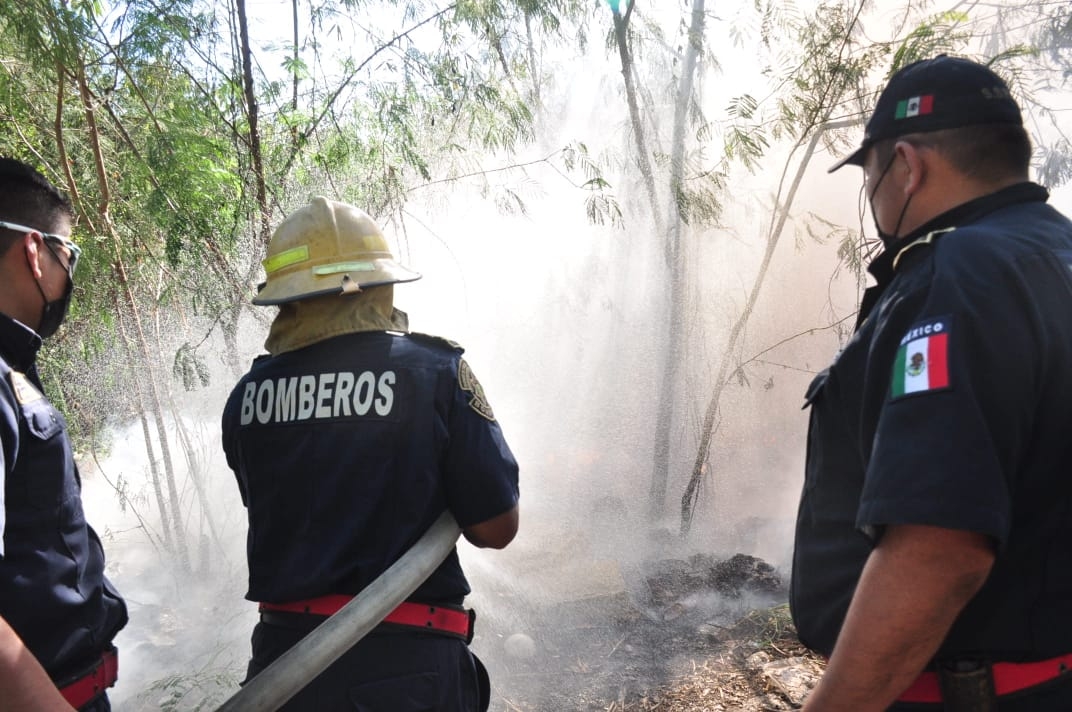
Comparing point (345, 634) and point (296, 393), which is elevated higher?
point (296, 393)

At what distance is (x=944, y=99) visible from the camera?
1383mm

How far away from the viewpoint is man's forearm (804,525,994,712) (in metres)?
1.12

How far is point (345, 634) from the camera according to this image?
1723 mm

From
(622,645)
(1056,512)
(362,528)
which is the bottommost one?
(622,645)

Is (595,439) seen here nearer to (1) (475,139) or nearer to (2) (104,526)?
(1) (475,139)

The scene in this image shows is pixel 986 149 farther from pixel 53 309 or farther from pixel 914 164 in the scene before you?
pixel 53 309

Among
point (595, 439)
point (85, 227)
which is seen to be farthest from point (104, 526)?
point (595, 439)

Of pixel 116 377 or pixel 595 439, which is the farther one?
pixel 595 439

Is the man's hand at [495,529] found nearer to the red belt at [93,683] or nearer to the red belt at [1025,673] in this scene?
the red belt at [93,683]

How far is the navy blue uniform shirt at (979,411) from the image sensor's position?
1.12 metres

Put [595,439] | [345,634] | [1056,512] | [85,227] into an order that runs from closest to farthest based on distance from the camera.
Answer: [1056,512] < [345,634] < [85,227] < [595,439]

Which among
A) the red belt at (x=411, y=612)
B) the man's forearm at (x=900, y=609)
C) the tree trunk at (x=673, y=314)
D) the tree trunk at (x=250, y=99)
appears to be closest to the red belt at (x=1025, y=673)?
the man's forearm at (x=900, y=609)

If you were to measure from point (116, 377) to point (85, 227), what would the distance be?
174cm

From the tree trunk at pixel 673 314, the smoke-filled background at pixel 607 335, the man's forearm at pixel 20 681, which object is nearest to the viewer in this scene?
the man's forearm at pixel 20 681
